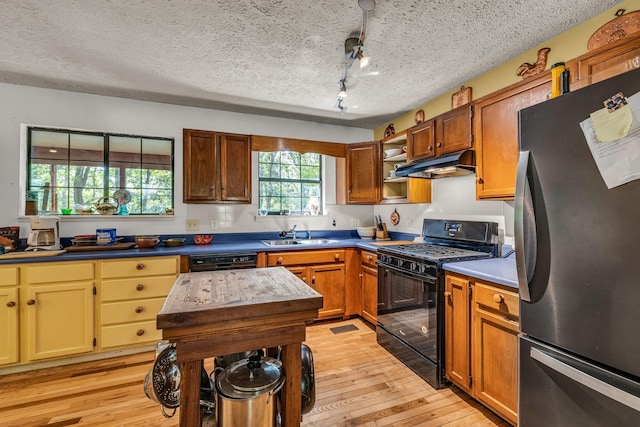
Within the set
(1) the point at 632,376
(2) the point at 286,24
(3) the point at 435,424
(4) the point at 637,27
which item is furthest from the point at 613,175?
(2) the point at 286,24

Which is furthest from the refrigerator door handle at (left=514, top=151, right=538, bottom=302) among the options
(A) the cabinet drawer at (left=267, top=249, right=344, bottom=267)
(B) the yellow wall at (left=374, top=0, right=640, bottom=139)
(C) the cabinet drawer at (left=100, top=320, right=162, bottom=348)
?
(C) the cabinet drawer at (left=100, top=320, right=162, bottom=348)

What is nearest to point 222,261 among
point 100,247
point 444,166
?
point 100,247

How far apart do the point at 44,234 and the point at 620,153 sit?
389 cm

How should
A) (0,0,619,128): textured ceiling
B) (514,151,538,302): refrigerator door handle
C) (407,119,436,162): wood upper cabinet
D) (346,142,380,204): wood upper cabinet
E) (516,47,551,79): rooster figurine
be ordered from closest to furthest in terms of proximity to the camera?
(514,151,538,302): refrigerator door handle, (0,0,619,128): textured ceiling, (516,47,551,79): rooster figurine, (407,119,436,162): wood upper cabinet, (346,142,380,204): wood upper cabinet

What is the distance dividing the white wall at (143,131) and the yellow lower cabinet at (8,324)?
762 millimetres

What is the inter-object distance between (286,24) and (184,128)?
6.27 ft

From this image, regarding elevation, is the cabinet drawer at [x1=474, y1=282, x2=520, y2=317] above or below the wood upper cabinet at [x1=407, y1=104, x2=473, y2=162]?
below

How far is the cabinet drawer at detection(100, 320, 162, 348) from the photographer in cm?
254

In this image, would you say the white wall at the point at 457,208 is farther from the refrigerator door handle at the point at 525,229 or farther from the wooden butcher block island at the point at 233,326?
the wooden butcher block island at the point at 233,326

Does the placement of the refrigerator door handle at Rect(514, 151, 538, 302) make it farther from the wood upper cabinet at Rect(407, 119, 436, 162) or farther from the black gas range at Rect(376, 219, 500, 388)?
the wood upper cabinet at Rect(407, 119, 436, 162)

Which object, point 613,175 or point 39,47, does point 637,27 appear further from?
point 39,47

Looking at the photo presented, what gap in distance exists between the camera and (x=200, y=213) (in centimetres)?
339

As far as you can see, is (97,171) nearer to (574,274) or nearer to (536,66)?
(574,274)

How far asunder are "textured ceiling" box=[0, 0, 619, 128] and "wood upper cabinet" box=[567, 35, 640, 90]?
0.42 m
